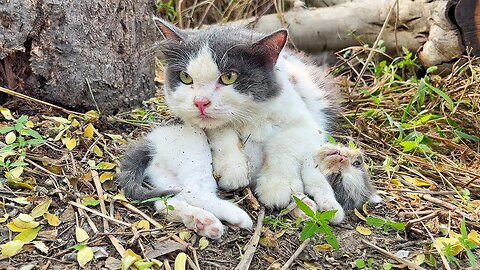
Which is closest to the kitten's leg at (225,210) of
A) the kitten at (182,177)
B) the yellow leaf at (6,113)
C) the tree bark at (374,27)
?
the kitten at (182,177)

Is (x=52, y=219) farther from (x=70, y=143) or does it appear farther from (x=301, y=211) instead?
(x=301, y=211)

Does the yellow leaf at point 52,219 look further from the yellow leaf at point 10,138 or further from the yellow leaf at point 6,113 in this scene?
the yellow leaf at point 6,113

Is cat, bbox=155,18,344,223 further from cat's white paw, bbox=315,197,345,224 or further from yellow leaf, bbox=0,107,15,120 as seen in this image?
yellow leaf, bbox=0,107,15,120

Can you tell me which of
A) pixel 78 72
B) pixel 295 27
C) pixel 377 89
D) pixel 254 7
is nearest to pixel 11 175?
pixel 78 72

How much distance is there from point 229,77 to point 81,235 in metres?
0.75

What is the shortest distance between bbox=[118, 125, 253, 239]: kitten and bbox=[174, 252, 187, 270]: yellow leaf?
0.12 m

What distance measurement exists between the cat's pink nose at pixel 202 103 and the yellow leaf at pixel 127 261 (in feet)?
1.98

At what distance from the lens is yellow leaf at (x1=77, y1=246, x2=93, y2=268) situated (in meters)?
1.62

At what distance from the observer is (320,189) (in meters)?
1.94

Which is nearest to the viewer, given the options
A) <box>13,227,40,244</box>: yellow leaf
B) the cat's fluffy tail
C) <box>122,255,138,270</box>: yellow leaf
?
<box>122,255,138,270</box>: yellow leaf

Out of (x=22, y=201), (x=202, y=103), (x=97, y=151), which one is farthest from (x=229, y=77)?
(x=22, y=201)

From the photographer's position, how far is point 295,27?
3.93m

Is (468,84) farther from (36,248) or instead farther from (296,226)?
(36,248)


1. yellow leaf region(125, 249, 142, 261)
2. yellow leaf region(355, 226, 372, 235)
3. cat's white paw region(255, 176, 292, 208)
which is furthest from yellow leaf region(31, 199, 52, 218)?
yellow leaf region(355, 226, 372, 235)
